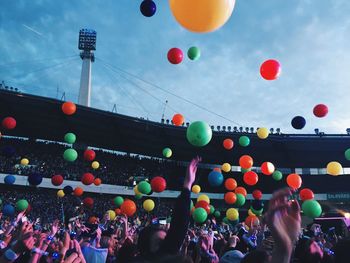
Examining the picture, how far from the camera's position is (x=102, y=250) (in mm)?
4527

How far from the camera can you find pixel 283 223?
1661 mm

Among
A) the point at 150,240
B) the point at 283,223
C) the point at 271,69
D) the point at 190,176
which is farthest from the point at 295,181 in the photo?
the point at 283,223

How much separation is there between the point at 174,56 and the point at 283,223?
6.18 metres

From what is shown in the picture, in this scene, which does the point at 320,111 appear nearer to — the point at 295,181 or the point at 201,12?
the point at 295,181

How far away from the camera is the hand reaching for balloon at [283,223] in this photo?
156 centimetres

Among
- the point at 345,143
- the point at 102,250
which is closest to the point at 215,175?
the point at 102,250

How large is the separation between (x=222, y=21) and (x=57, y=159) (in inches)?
1056

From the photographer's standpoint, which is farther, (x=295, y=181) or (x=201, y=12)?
(x=295, y=181)

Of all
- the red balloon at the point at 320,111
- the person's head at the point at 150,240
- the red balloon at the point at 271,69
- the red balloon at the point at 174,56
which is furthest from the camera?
the red balloon at the point at 320,111

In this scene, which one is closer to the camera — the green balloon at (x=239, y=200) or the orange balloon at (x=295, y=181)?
the orange balloon at (x=295, y=181)

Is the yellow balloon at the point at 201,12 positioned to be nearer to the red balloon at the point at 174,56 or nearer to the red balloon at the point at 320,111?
the red balloon at the point at 174,56

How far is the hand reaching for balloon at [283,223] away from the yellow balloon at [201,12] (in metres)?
2.53

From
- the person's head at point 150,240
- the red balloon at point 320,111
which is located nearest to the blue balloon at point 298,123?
the red balloon at point 320,111

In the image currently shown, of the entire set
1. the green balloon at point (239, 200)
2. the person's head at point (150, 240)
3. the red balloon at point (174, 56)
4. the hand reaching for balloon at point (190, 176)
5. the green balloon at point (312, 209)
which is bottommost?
the person's head at point (150, 240)
